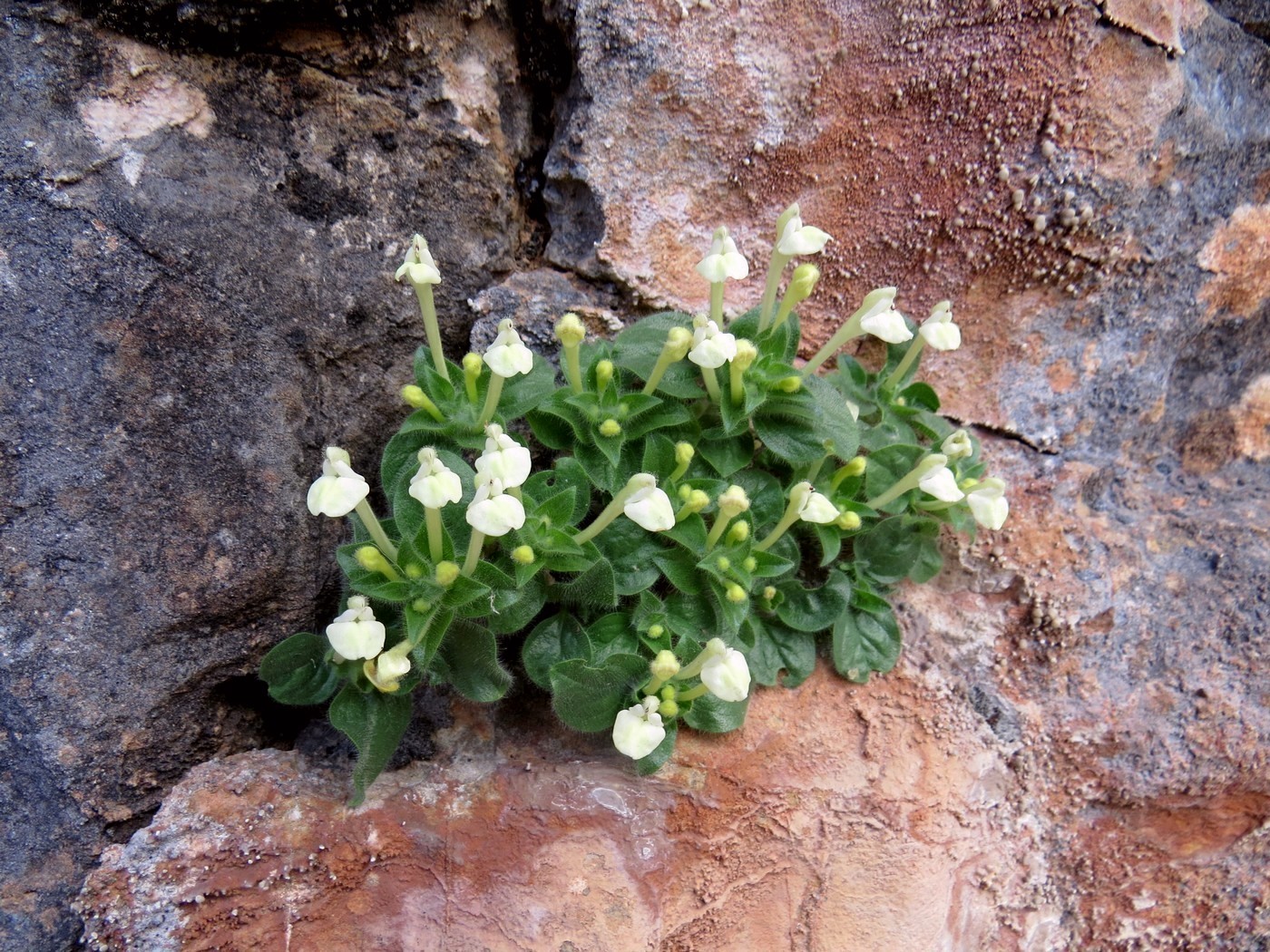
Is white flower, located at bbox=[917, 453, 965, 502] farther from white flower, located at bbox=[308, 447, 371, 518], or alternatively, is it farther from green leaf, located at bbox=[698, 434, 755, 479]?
white flower, located at bbox=[308, 447, 371, 518]

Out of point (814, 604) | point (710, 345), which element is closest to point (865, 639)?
point (814, 604)

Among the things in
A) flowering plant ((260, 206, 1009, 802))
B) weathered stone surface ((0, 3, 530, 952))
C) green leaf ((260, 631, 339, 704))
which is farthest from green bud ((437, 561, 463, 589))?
weathered stone surface ((0, 3, 530, 952))

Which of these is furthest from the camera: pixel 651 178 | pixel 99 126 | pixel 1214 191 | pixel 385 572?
pixel 1214 191

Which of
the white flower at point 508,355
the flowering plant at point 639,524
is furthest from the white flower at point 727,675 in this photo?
the white flower at point 508,355

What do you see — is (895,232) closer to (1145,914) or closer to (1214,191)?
(1214,191)

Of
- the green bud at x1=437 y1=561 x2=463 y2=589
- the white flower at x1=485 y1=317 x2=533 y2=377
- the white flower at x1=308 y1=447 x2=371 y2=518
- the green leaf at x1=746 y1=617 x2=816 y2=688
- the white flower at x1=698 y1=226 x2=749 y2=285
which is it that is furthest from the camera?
the green leaf at x1=746 y1=617 x2=816 y2=688

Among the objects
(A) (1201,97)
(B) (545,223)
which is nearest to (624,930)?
(B) (545,223)
